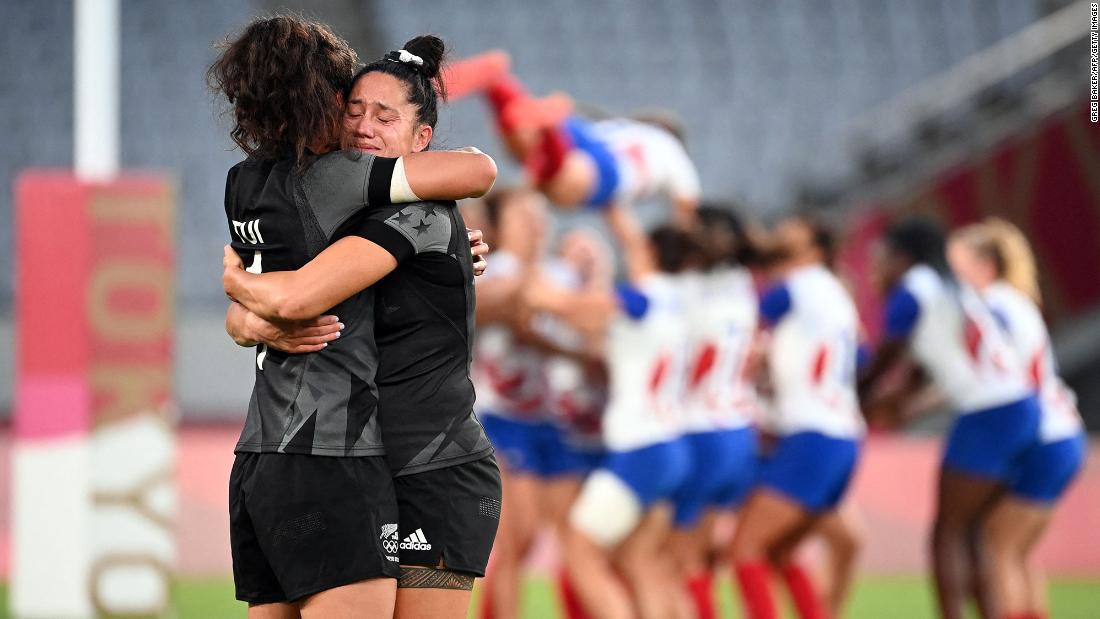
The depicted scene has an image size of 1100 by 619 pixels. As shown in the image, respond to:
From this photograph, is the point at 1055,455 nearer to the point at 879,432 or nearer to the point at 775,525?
the point at 775,525

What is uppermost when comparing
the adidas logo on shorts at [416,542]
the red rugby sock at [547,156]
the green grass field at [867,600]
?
the red rugby sock at [547,156]

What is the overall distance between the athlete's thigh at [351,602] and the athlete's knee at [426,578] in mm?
94

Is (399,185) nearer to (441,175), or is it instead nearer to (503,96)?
(441,175)

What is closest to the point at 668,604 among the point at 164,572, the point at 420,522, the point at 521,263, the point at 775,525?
the point at 775,525

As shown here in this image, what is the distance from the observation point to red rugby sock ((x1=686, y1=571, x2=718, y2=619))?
711 centimetres

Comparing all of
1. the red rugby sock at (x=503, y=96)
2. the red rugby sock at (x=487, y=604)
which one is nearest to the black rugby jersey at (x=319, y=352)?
the red rugby sock at (x=503, y=96)

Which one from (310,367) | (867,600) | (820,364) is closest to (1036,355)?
(820,364)

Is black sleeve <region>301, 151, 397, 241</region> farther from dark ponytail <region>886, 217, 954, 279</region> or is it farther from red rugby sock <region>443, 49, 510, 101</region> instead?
dark ponytail <region>886, 217, 954, 279</region>

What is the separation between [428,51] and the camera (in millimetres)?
2975

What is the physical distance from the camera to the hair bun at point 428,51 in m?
2.96

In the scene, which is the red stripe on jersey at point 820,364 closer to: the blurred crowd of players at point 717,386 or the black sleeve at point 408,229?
the blurred crowd of players at point 717,386

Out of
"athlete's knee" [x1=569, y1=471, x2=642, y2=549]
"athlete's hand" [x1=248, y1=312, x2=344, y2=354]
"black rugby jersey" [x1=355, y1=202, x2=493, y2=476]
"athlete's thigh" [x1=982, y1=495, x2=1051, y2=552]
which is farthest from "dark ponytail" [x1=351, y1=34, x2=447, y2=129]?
"athlete's thigh" [x1=982, y1=495, x2=1051, y2=552]

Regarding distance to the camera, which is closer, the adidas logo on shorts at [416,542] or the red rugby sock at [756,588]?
the adidas logo on shorts at [416,542]

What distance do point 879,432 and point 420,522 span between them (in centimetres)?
971
